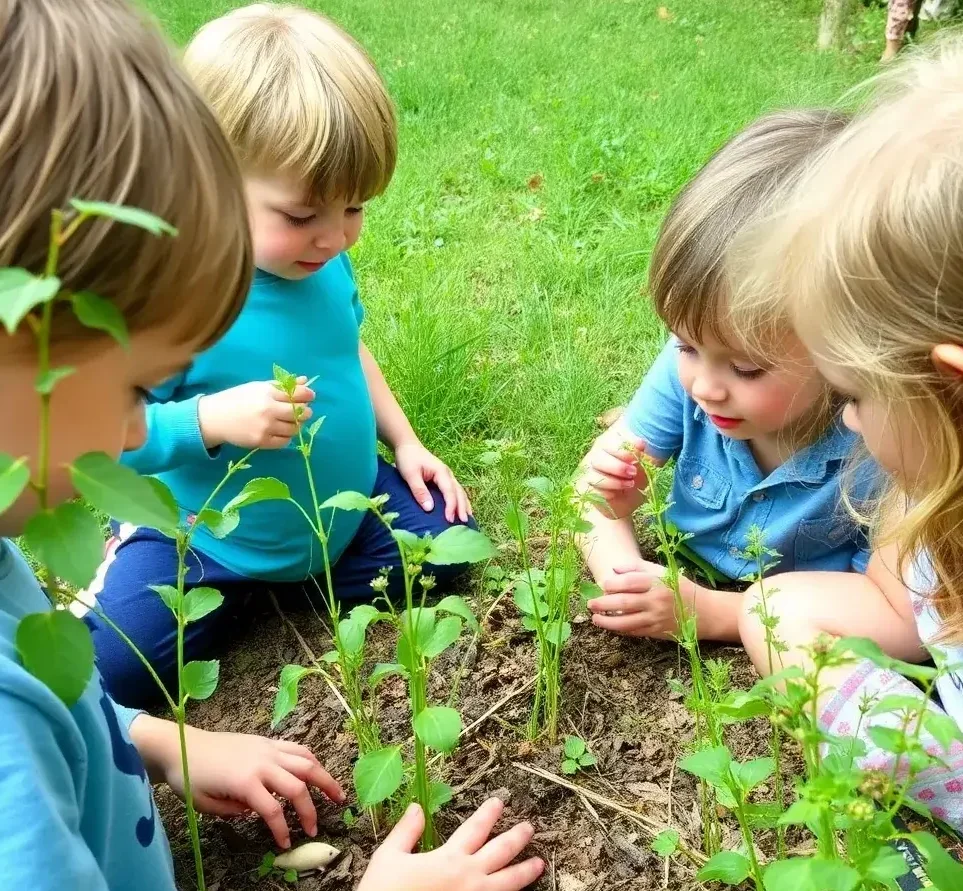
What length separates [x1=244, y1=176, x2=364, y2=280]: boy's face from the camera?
166 cm

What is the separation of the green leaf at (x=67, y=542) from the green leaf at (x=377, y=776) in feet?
2.12

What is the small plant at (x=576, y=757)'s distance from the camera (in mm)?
1526

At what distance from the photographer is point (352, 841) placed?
56.0 inches

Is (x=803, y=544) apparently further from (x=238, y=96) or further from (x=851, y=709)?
(x=238, y=96)

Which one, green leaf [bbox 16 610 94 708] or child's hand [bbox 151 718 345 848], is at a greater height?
green leaf [bbox 16 610 94 708]

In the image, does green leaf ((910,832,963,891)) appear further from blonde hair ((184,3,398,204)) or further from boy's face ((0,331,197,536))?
blonde hair ((184,3,398,204))

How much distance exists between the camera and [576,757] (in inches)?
60.6

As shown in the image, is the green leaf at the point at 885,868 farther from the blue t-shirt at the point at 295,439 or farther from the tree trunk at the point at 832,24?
the tree trunk at the point at 832,24

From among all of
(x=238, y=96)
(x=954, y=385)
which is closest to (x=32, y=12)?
(x=238, y=96)

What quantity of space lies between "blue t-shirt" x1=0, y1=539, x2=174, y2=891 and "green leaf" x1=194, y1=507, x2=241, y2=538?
8.1 inches

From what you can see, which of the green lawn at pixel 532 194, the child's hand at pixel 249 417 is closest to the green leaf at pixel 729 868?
the child's hand at pixel 249 417

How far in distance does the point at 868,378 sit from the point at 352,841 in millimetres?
1029

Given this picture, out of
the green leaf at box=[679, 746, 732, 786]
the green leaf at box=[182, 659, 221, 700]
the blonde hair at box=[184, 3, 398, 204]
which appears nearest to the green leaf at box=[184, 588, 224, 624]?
the green leaf at box=[182, 659, 221, 700]

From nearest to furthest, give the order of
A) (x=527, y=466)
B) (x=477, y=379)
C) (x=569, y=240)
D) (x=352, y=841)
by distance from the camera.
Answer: (x=352, y=841)
(x=527, y=466)
(x=477, y=379)
(x=569, y=240)
